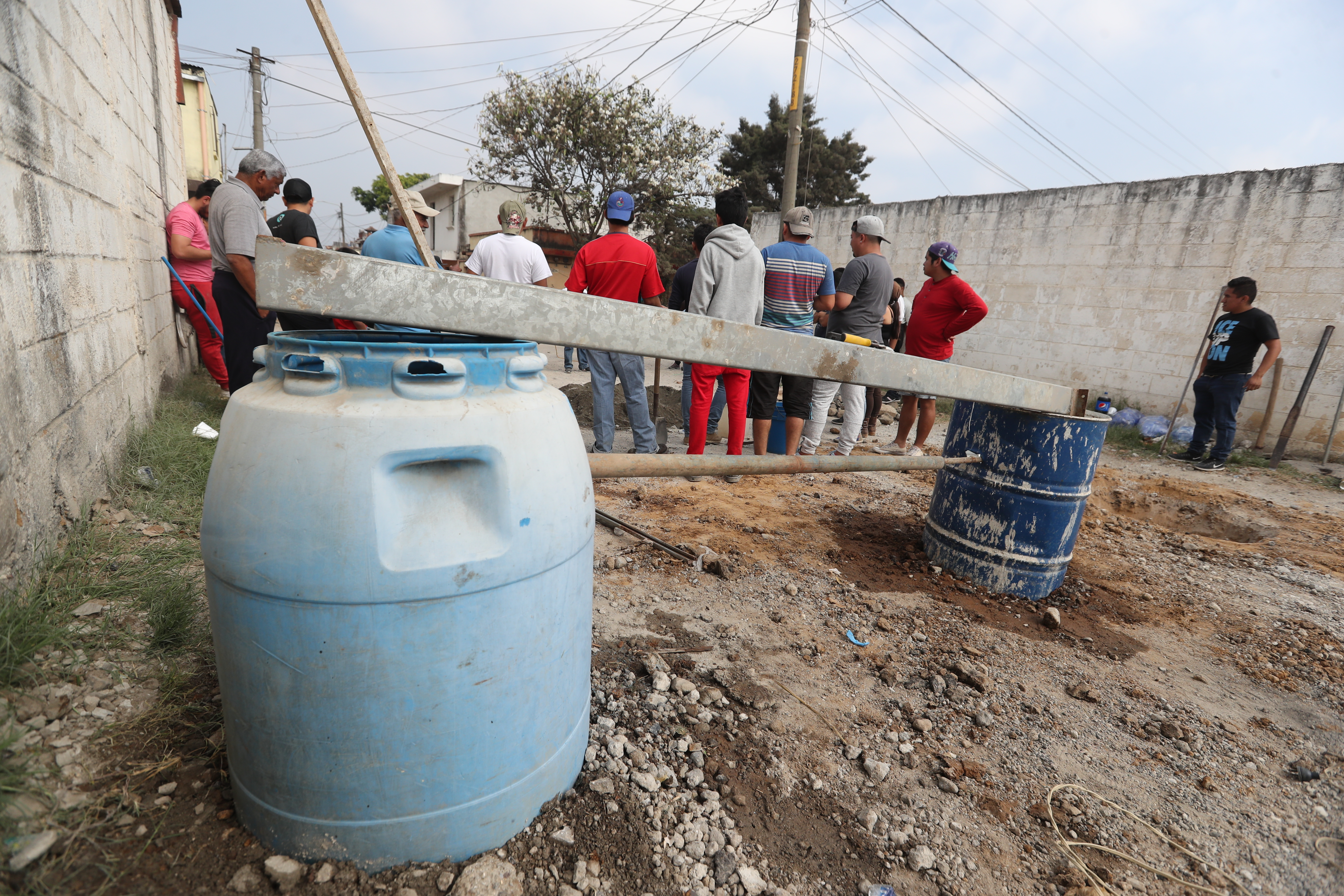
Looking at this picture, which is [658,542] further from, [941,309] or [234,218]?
[941,309]

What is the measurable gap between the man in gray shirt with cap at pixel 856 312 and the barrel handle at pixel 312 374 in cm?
387

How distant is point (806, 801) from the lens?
1.68 m

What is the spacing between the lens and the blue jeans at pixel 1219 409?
19.2 feet

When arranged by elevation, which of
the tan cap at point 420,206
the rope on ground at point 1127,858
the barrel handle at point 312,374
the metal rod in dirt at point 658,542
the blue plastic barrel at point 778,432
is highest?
the tan cap at point 420,206

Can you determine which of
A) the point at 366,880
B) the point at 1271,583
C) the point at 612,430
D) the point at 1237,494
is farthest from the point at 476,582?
the point at 1237,494

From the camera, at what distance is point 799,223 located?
4422 mm

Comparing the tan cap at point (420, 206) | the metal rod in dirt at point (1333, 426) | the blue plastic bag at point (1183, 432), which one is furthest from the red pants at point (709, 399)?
the metal rod in dirt at point (1333, 426)

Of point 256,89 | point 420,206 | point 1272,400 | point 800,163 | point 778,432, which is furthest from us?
point 800,163

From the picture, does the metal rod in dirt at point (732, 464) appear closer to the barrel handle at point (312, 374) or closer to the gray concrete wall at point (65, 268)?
the barrel handle at point (312, 374)

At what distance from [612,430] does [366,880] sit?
3.15m

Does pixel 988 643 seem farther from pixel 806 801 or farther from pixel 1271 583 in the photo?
pixel 1271 583

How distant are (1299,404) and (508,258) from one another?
24.1ft

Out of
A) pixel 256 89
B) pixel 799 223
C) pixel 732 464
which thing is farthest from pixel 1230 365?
pixel 256 89

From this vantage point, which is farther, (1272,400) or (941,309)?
(1272,400)
